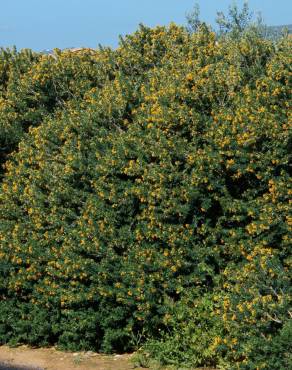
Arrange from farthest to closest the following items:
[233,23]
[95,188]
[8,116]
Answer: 1. [233,23]
2. [8,116]
3. [95,188]

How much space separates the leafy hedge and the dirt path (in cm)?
12

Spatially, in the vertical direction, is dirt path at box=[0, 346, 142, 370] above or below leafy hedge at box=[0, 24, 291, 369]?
below

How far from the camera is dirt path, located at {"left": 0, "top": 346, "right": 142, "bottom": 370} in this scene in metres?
7.62

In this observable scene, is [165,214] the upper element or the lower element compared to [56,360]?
upper

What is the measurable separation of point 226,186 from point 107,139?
1.31 meters

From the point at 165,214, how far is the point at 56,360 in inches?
76.2

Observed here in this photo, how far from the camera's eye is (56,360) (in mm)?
7961

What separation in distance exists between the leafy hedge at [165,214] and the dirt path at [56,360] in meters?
0.12

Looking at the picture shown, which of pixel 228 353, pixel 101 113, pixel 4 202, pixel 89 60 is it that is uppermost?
pixel 89 60

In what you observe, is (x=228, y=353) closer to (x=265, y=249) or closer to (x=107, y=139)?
(x=265, y=249)

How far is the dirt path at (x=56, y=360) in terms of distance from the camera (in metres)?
7.62

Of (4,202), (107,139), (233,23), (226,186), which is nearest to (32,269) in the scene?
(4,202)

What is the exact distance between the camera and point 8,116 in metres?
9.10

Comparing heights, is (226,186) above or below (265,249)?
above
